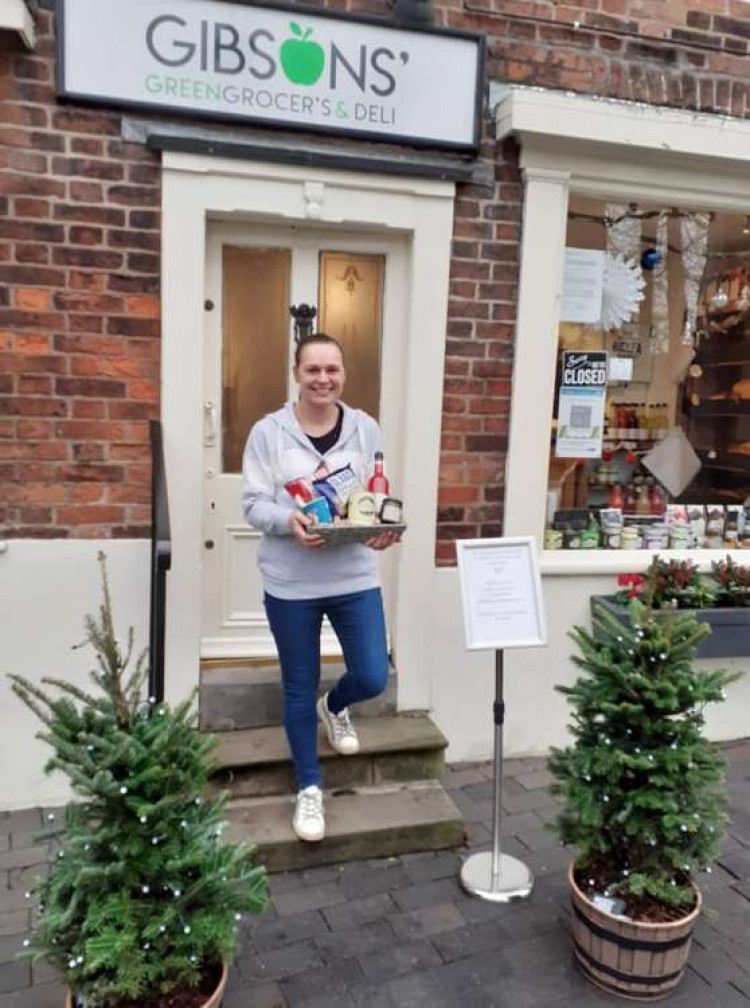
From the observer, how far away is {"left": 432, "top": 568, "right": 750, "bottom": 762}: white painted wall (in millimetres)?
3893

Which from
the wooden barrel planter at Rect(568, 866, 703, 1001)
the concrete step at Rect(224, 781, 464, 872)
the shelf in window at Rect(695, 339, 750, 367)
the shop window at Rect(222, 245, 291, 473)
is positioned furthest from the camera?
the shelf in window at Rect(695, 339, 750, 367)

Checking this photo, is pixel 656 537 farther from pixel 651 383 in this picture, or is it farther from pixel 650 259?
pixel 650 259

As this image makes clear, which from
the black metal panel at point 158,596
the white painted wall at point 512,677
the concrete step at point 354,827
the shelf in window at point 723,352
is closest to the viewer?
the black metal panel at point 158,596

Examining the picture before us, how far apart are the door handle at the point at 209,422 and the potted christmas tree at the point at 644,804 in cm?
198

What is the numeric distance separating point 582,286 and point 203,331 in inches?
75.3

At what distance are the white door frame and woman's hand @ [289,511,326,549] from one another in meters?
0.87

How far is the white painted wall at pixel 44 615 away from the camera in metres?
3.38

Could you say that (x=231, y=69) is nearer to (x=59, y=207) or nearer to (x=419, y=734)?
(x=59, y=207)

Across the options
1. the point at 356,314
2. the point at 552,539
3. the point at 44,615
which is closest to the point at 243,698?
the point at 44,615

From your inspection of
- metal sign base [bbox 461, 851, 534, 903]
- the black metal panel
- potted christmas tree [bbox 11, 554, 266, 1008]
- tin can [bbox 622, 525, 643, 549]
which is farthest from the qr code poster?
potted christmas tree [bbox 11, 554, 266, 1008]

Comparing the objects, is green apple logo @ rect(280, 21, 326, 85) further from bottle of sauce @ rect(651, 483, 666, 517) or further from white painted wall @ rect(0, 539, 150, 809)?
bottle of sauce @ rect(651, 483, 666, 517)

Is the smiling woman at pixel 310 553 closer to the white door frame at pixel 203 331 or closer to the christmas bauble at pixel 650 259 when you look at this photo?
the white door frame at pixel 203 331

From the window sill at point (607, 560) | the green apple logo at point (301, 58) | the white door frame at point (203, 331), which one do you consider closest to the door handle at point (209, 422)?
the white door frame at point (203, 331)

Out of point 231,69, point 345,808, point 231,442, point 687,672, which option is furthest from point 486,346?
point 345,808
